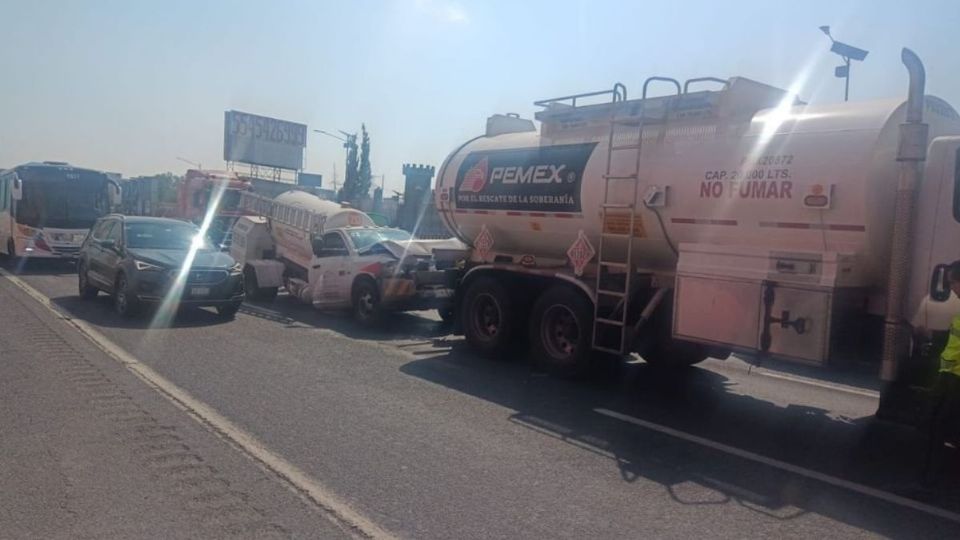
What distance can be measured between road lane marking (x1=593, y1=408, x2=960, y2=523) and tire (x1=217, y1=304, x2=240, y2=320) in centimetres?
816

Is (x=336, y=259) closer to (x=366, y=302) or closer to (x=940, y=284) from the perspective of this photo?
(x=366, y=302)

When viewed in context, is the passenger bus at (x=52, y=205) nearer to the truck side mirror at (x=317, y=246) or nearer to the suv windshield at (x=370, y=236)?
the truck side mirror at (x=317, y=246)

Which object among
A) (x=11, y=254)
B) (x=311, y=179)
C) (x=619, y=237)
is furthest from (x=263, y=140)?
(x=619, y=237)

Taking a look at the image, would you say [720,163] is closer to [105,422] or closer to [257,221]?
[105,422]

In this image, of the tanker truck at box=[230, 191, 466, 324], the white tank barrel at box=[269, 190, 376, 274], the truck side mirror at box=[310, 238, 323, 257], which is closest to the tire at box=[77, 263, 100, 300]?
the tanker truck at box=[230, 191, 466, 324]

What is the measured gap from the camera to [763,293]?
24.7 ft

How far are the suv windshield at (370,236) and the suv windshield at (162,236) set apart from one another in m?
2.67

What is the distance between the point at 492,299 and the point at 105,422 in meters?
5.47

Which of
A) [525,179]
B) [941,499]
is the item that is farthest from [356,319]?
[941,499]

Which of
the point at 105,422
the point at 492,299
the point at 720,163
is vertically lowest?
the point at 105,422

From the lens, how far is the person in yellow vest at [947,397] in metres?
5.91

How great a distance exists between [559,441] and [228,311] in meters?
9.05

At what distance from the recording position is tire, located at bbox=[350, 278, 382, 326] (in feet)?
45.5

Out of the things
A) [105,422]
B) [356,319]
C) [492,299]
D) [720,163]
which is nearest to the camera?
[105,422]
